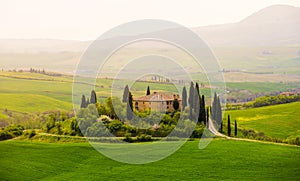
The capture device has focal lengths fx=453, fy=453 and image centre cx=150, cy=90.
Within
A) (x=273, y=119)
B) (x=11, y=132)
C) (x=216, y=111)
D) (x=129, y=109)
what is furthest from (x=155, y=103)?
(x=273, y=119)

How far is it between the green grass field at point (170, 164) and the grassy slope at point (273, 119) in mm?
8269

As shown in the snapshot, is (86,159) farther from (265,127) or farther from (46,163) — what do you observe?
(265,127)

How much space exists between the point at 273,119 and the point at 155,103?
609 inches

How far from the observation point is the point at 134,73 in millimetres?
54750

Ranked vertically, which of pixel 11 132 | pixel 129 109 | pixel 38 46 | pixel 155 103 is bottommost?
pixel 11 132

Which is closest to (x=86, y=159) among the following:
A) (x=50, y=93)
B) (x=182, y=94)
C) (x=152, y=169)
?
(x=152, y=169)

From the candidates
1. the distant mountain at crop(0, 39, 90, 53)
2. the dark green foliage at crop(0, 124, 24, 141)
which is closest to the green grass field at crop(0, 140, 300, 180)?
the dark green foliage at crop(0, 124, 24, 141)

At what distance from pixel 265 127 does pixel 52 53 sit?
138 metres

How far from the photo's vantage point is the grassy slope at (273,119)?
3862 centimetres

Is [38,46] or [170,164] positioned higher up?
[38,46]

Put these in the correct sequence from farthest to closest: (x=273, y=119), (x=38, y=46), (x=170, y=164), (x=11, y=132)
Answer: (x=38, y=46)
(x=273, y=119)
(x=11, y=132)
(x=170, y=164)

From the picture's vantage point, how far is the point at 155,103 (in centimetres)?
3097

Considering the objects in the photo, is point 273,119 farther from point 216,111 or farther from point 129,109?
point 129,109

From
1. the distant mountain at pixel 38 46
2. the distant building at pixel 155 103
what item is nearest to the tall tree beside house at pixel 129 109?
the distant building at pixel 155 103
